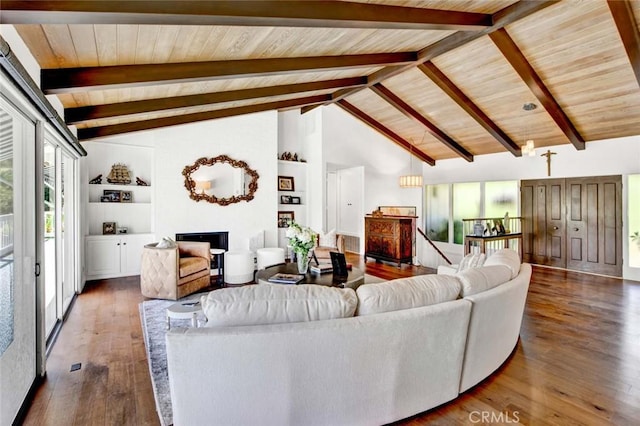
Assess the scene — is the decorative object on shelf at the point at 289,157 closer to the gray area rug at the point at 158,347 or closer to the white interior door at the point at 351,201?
the white interior door at the point at 351,201

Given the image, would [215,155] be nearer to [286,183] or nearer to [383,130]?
[286,183]

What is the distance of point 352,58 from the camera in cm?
421

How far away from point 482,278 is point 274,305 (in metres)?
1.56

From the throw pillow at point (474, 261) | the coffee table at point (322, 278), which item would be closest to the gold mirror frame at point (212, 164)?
the coffee table at point (322, 278)

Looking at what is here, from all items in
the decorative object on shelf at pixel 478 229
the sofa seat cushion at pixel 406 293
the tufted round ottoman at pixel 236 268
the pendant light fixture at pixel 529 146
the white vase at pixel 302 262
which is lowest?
the tufted round ottoman at pixel 236 268

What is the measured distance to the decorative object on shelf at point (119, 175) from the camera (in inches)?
217

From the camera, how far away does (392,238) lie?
22.1ft

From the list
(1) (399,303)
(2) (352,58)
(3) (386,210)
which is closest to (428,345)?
(1) (399,303)

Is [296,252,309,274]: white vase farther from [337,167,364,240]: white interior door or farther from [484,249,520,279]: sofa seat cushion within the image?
[337,167,364,240]: white interior door

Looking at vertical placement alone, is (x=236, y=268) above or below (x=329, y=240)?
below

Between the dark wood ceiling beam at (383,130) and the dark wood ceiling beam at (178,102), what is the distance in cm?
242

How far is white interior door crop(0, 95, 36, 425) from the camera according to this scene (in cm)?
187

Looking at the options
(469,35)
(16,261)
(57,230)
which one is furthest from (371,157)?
(16,261)

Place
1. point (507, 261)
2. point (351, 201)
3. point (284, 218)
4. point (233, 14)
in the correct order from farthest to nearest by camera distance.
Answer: point (351, 201), point (284, 218), point (507, 261), point (233, 14)
